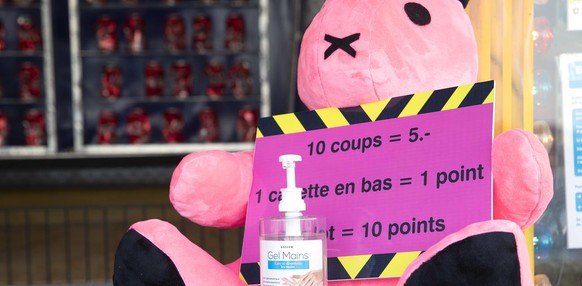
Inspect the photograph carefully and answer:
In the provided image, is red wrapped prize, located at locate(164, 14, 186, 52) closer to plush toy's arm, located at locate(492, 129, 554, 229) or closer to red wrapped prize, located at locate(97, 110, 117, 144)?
red wrapped prize, located at locate(97, 110, 117, 144)

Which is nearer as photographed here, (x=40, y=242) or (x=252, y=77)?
(x=40, y=242)

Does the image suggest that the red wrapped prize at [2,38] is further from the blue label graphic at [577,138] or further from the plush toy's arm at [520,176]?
the plush toy's arm at [520,176]

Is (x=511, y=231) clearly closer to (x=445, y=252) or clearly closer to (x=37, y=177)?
(x=445, y=252)

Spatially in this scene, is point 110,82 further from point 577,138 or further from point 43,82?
point 577,138

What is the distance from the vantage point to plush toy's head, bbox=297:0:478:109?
55.1 inches

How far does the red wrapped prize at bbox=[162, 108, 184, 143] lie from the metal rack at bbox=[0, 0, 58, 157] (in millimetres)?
755

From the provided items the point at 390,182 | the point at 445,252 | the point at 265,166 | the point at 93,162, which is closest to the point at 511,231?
the point at 445,252

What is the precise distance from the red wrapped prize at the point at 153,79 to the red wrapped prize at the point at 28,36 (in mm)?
785

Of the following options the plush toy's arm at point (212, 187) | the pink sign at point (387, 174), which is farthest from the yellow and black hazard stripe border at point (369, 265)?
the plush toy's arm at point (212, 187)

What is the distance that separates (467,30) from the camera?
1.44 m

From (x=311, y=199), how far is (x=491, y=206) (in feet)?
1.06

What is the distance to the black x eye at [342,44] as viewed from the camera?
1415mm

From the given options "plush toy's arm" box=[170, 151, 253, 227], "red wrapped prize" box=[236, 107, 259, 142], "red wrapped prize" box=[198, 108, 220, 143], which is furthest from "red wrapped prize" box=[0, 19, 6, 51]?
"plush toy's arm" box=[170, 151, 253, 227]

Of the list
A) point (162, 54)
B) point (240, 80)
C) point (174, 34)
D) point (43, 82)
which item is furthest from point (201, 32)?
point (43, 82)
